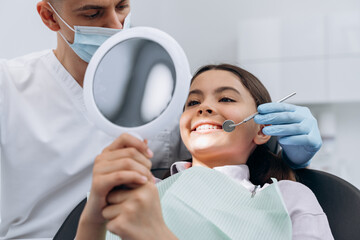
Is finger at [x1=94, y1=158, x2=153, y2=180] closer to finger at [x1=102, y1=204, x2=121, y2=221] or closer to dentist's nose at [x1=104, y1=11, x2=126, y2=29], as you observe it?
finger at [x1=102, y1=204, x2=121, y2=221]

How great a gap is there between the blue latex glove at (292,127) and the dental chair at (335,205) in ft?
0.24

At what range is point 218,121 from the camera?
1266 millimetres

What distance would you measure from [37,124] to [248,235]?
2.78ft

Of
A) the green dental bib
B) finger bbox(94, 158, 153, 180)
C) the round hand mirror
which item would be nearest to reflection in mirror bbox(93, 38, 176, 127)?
the round hand mirror

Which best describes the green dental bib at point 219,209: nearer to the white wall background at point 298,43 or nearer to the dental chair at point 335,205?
the dental chair at point 335,205

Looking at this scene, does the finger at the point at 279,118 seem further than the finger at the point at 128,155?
Yes

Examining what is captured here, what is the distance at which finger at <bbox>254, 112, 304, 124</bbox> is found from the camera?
4.07 ft

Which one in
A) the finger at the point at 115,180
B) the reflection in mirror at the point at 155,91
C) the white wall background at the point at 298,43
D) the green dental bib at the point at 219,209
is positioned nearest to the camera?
the finger at the point at 115,180

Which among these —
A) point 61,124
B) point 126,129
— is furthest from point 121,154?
point 61,124

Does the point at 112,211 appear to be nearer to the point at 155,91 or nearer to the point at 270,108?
the point at 155,91

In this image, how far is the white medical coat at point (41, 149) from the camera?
4.71 ft

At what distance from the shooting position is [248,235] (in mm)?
1000

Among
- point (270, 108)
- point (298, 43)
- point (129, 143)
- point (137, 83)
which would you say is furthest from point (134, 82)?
point (298, 43)

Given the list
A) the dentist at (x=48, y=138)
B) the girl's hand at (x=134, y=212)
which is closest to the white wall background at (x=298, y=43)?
the dentist at (x=48, y=138)
